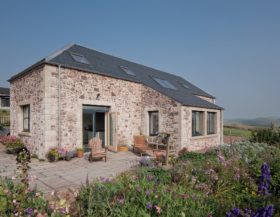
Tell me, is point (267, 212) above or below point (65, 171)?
above

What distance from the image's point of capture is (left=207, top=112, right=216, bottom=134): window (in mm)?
14742

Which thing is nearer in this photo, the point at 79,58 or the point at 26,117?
the point at 26,117

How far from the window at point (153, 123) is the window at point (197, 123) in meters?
2.37

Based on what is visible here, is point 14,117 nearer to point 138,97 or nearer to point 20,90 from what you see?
point 20,90

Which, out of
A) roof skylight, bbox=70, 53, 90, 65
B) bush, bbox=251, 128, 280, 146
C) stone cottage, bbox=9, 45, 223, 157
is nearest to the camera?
stone cottage, bbox=9, 45, 223, 157

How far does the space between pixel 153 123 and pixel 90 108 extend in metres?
4.31

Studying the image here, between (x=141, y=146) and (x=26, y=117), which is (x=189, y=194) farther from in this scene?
(x=26, y=117)

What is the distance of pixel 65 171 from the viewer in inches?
272

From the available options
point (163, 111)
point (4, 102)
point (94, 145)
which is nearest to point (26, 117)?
point (94, 145)

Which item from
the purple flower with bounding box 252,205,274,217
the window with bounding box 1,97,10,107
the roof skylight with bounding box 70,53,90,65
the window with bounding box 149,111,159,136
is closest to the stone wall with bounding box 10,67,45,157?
the roof skylight with bounding box 70,53,90,65

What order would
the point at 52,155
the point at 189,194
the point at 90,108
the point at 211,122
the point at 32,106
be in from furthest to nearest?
the point at 211,122
the point at 90,108
the point at 32,106
the point at 52,155
the point at 189,194

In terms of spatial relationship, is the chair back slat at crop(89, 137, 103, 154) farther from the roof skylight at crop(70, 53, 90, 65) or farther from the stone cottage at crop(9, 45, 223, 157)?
the roof skylight at crop(70, 53, 90, 65)

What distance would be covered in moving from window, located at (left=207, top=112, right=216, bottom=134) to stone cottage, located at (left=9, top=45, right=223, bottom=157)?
73mm

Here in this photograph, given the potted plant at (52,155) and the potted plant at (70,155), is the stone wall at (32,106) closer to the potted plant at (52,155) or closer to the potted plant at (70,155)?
the potted plant at (52,155)
